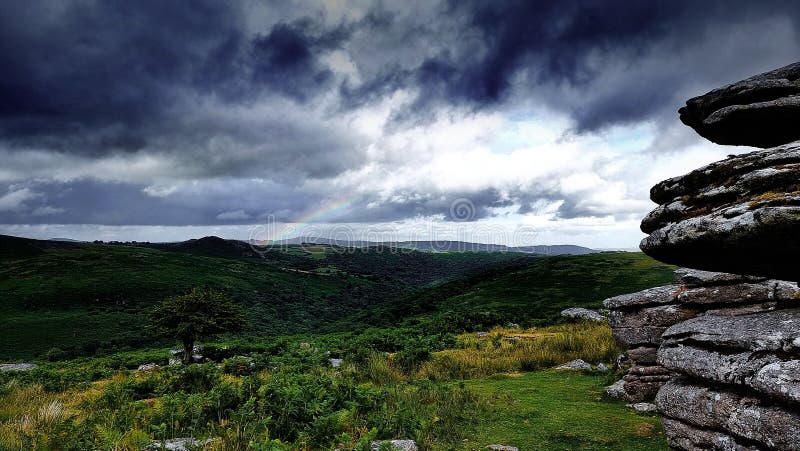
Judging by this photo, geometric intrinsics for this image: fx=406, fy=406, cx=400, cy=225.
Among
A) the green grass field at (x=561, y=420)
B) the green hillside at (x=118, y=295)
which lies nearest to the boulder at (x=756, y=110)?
the green grass field at (x=561, y=420)

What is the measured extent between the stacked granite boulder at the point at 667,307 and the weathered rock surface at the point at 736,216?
12.1ft

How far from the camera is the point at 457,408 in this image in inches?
495

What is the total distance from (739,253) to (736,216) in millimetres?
873

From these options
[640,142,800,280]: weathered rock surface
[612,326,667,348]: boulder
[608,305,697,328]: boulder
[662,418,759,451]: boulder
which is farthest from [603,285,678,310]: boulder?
[662,418,759,451]: boulder

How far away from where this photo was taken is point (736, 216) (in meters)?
6.75

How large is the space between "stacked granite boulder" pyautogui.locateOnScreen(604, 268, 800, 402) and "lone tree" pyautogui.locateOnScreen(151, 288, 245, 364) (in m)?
22.9

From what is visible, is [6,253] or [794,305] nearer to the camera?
[794,305]

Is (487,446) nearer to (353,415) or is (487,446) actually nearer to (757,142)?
(353,415)

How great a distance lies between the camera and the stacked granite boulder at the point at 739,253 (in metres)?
6.44

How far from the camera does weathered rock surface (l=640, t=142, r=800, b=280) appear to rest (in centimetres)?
641

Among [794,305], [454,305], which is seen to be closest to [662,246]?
[794,305]

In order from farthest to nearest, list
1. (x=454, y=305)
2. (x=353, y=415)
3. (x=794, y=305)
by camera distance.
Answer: (x=454, y=305), (x=353, y=415), (x=794, y=305)

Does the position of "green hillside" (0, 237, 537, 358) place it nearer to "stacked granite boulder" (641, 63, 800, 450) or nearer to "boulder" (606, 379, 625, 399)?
"boulder" (606, 379, 625, 399)

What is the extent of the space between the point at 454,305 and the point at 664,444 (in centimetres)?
7199
